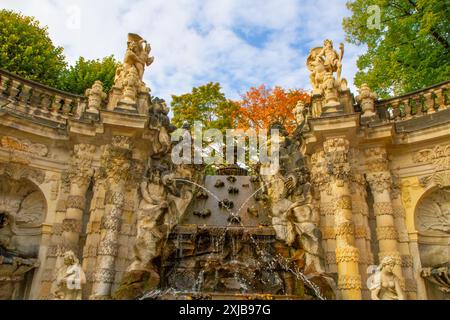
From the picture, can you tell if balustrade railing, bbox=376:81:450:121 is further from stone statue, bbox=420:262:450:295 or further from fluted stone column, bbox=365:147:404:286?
stone statue, bbox=420:262:450:295

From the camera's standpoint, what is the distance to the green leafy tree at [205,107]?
84.2 feet

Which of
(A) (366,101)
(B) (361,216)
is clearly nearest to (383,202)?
(B) (361,216)

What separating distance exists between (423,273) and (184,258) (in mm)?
5983

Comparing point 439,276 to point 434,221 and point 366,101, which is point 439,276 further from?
point 366,101

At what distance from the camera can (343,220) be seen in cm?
944

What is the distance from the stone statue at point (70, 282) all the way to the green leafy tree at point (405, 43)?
13.5m

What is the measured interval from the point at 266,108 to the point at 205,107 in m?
4.32

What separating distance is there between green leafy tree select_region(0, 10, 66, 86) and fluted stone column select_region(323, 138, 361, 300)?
16306mm

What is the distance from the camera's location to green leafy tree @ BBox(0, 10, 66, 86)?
752 inches

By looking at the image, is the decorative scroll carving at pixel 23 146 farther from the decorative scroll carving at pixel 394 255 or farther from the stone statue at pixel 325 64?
the decorative scroll carving at pixel 394 255

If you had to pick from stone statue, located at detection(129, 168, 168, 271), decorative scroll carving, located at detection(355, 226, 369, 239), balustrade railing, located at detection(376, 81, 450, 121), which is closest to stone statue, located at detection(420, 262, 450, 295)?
decorative scroll carving, located at detection(355, 226, 369, 239)

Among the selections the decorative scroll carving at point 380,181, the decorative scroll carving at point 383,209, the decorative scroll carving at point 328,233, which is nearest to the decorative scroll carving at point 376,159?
the decorative scroll carving at point 380,181
